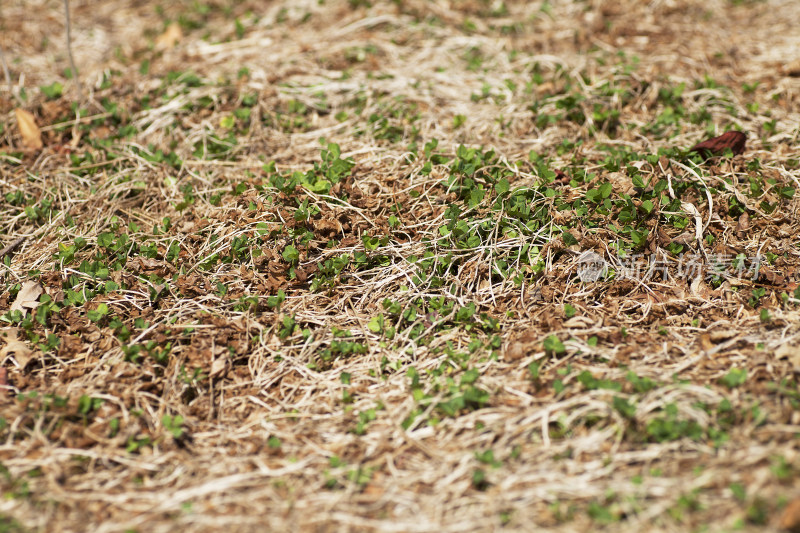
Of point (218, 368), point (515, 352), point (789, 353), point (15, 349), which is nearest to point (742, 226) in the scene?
point (789, 353)

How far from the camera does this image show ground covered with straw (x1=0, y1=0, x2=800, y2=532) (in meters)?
2.38

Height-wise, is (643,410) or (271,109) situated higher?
(271,109)

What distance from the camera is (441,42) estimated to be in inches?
212

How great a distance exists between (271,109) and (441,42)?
1.72 meters

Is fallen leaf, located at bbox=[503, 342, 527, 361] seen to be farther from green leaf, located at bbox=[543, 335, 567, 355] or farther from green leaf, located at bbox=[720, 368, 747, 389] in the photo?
green leaf, located at bbox=[720, 368, 747, 389]

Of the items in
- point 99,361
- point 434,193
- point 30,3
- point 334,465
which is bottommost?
point 334,465

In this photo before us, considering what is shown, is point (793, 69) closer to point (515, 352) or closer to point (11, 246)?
point (515, 352)

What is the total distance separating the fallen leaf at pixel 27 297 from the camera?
3291mm

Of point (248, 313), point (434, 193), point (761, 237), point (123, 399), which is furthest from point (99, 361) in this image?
point (761, 237)

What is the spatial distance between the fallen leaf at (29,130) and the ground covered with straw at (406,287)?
2cm

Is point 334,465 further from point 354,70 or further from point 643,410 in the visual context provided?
point 354,70

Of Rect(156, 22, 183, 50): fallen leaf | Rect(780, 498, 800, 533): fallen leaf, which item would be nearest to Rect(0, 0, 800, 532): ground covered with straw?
Rect(780, 498, 800, 533): fallen leaf

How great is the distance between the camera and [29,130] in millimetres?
4414

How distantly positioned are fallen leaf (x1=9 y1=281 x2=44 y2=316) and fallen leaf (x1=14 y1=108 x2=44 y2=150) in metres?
1.45
